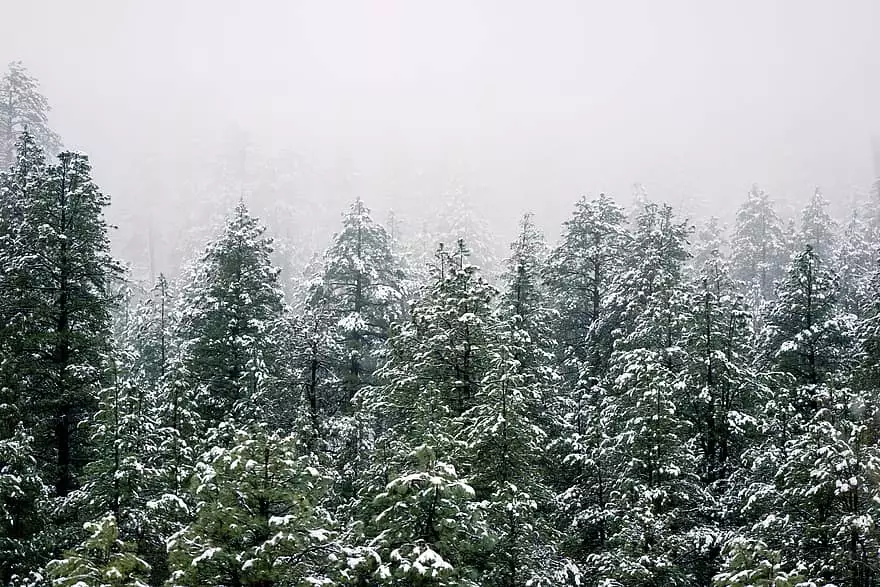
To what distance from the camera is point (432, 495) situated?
11406 millimetres

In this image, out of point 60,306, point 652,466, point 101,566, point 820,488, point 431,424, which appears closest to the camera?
point 101,566

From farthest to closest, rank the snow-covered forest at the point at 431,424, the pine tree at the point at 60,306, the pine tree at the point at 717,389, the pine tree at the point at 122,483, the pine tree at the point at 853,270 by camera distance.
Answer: the pine tree at the point at 853,270, the pine tree at the point at 717,389, the pine tree at the point at 60,306, the pine tree at the point at 122,483, the snow-covered forest at the point at 431,424

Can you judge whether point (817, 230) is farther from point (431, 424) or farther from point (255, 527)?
point (255, 527)

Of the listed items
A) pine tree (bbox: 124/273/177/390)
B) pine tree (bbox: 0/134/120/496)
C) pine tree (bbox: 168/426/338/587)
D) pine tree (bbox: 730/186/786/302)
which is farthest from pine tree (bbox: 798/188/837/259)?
pine tree (bbox: 0/134/120/496)

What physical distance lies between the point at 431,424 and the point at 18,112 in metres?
31.9

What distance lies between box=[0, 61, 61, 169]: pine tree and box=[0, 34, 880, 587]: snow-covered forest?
1437 cm

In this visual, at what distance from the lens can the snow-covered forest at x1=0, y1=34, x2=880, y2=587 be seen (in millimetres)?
11164

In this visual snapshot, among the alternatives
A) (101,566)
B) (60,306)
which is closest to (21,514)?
(60,306)

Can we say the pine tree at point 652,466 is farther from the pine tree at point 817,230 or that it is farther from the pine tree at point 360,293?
the pine tree at point 817,230

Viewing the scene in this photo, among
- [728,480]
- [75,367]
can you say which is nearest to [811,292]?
[728,480]

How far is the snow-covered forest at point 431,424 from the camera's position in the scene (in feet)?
36.6

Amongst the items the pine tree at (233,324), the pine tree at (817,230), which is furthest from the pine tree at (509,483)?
the pine tree at (817,230)

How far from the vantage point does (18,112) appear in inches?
1302

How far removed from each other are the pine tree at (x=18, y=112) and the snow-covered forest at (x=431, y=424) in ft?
47.2
